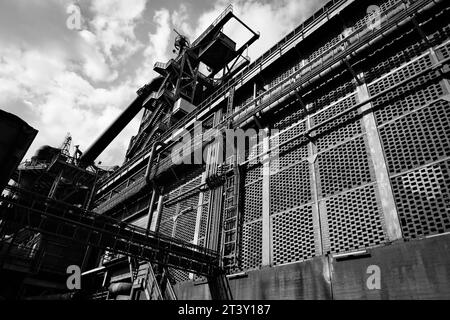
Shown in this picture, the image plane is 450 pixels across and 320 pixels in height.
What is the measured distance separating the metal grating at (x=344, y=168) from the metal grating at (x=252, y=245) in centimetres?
307

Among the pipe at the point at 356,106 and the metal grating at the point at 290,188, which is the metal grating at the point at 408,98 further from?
the metal grating at the point at 290,188

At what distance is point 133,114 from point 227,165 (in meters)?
25.1

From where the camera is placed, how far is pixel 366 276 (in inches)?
325

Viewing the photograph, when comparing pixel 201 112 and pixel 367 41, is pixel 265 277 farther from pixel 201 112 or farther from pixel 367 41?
pixel 201 112

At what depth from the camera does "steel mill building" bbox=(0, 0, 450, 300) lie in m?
8.40

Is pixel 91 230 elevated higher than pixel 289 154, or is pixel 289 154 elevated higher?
pixel 289 154

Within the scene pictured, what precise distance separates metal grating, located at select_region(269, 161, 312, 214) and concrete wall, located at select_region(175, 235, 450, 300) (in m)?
2.35

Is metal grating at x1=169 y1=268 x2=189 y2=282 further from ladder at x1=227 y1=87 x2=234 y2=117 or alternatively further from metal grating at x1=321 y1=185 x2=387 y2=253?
ladder at x1=227 y1=87 x2=234 y2=117

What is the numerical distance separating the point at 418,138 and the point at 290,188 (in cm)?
464

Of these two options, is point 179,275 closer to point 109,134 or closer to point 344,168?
point 344,168

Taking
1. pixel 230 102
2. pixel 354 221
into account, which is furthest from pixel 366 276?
pixel 230 102
